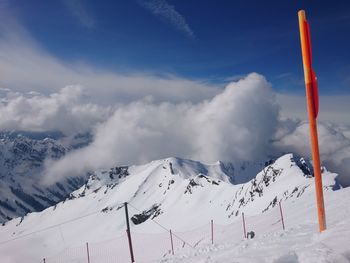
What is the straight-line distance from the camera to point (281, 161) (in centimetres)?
14975

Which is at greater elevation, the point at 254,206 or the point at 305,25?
the point at 305,25

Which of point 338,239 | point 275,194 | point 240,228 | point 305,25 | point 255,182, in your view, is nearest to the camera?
point 338,239

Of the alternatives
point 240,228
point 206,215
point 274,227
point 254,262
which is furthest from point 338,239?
point 206,215

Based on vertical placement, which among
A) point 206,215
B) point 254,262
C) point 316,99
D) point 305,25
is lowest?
point 206,215

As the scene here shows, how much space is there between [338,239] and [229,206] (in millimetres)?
150781

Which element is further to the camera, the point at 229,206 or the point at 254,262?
the point at 229,206

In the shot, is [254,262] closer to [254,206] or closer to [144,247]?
[144,247]

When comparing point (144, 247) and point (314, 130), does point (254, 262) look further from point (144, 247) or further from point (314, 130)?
point (144, 247)

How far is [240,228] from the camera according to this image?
41.0m

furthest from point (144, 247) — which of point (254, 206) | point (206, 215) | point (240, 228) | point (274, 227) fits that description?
point (206, 215)

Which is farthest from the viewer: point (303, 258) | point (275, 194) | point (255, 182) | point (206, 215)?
point (206, 215)

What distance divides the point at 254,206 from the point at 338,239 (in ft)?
377

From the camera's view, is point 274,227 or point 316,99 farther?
point 274,227

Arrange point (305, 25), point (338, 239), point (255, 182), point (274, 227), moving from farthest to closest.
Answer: point (255, 182) < point (274, 227) < point (305, 25) < point (338, 239)
